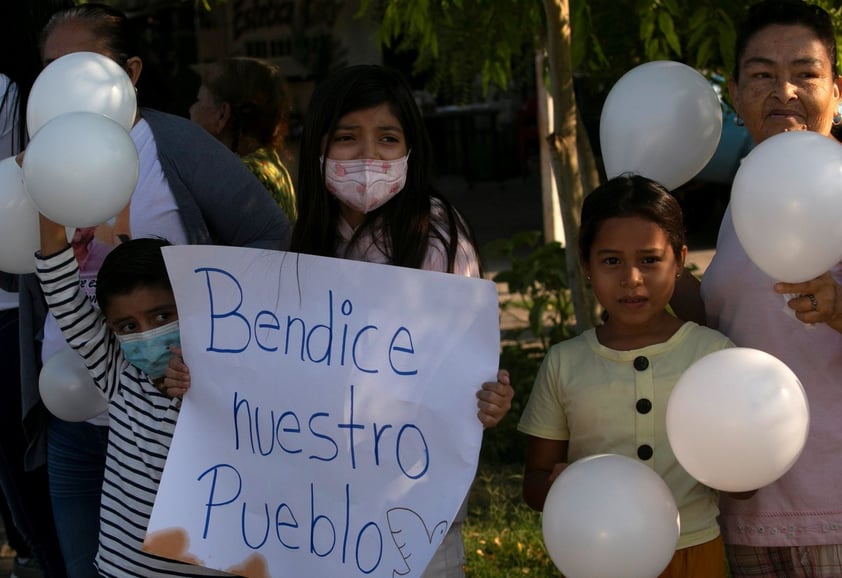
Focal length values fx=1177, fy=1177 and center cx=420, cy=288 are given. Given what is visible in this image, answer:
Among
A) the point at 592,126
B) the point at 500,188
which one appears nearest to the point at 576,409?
the point at 592,126

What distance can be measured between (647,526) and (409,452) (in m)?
0.56

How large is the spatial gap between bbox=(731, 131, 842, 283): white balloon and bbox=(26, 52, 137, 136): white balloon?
1427 millimetres

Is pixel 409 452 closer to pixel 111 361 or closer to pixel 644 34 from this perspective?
pixel 111 361

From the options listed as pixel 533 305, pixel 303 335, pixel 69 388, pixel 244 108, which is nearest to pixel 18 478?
pixel 69 388

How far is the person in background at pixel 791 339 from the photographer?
95.8 inches

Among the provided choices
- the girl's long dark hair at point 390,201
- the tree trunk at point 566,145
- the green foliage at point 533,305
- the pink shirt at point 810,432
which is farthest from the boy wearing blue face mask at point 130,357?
the green foliage at point 533,305

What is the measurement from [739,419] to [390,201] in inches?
37.6

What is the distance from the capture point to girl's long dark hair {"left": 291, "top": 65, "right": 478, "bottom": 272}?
259 centimetres

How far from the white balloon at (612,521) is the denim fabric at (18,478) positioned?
2010 millimetres

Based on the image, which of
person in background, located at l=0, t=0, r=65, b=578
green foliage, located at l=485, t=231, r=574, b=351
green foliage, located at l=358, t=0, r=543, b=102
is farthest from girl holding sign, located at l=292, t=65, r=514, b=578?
green foliage, located at l=485, t=231, r=574, b=351

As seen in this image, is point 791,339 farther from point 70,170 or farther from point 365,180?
point 70,170

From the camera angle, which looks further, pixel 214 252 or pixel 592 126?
pixel 592 126

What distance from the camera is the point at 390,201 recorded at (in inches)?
104

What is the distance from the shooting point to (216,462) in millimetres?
2623
